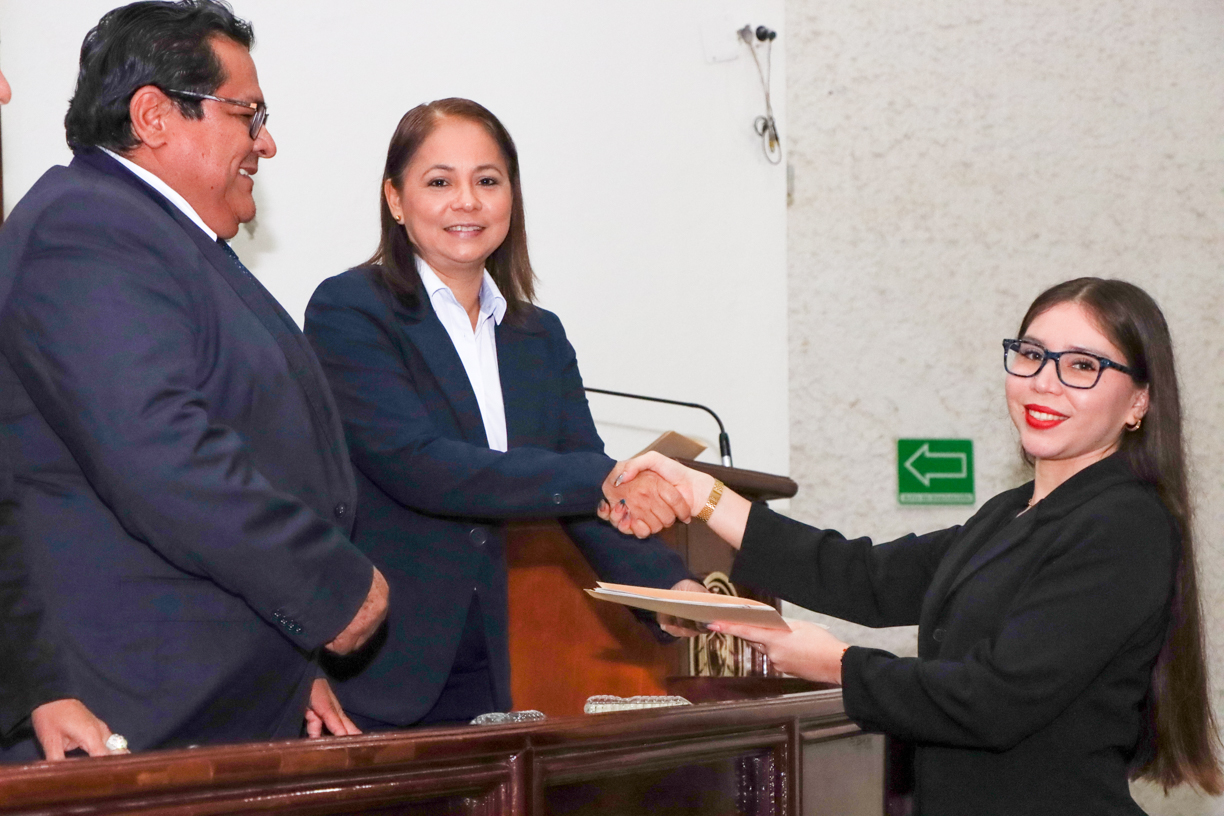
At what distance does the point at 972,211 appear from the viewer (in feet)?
17.2

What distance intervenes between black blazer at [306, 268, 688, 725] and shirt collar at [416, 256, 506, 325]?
0.03m

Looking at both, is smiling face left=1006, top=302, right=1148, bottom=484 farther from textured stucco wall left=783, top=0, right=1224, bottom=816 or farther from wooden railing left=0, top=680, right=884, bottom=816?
textured stucco wall left=783, top=0, right=1224, bottom=816

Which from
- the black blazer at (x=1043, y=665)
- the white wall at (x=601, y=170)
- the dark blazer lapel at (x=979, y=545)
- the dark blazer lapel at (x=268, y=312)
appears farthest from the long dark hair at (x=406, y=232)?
the white wall at (x=601, y=170)

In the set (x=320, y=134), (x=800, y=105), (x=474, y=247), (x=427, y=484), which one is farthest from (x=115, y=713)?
(x=800, y=105)

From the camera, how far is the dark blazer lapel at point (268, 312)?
1.86m

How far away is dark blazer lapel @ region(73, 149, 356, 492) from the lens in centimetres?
186

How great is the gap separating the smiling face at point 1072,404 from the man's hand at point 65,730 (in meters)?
1.34

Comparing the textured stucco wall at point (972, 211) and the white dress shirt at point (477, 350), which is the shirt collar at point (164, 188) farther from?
the textured stucco wall at point (972, 211)

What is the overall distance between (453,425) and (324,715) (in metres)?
0.62

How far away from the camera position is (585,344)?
4523 millimetres

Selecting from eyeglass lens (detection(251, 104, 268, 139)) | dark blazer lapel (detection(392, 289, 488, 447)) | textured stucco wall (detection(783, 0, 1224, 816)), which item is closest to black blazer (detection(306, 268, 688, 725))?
dark blazer lapel (detection(392, 289, 488, 447))

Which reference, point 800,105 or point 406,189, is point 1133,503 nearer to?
point 406,189

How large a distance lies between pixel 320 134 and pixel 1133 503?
287 centimetres

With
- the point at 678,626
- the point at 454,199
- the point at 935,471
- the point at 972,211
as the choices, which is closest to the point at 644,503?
the point at 678,626
